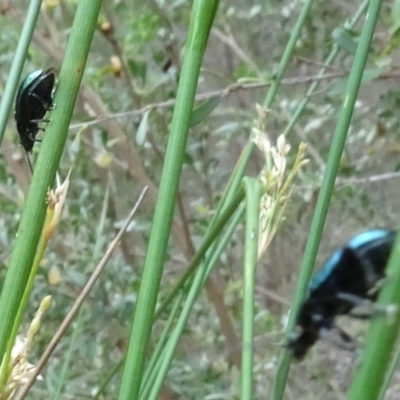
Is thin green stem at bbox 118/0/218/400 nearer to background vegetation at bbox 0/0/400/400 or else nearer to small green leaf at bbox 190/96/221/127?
small green leaf at bbox 190/96/221/127

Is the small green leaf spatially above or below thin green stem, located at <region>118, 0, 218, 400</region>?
above

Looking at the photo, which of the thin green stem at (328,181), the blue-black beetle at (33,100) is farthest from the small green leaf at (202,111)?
the thin green stem at (328,181)

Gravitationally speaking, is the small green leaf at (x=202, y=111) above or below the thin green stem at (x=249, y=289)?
above

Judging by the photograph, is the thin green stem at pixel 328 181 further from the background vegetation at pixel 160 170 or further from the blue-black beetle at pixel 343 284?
the background vegetation at pixel 160 170

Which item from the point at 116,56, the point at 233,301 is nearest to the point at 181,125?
the point at 116,56

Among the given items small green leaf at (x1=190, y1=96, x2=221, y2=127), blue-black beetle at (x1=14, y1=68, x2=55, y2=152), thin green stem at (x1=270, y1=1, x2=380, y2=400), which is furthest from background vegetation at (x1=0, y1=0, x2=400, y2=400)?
thin green stem at (x1=270, y1=1, x2=380, y2=400)

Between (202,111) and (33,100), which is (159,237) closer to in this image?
(33,100)
